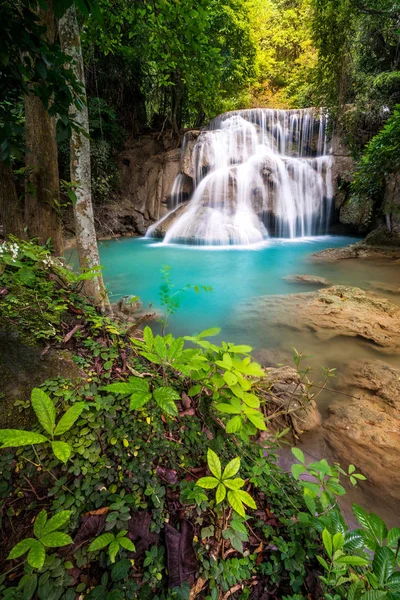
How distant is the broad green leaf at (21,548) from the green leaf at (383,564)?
3.81 ft

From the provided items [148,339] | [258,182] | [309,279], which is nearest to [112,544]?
[148,339]

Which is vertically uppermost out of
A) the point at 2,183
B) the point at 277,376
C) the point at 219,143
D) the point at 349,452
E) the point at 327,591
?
the point at 219,143

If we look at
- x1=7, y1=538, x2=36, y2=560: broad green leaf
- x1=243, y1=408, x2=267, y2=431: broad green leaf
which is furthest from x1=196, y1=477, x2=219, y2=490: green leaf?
x1=7, y1=538, x2=36, y2=560: broad green leaf

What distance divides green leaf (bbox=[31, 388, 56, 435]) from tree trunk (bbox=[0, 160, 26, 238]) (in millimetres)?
2356

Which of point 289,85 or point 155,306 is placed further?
point 289,85

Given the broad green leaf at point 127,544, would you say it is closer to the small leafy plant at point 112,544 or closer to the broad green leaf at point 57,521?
the small leafy plant at point 112,544

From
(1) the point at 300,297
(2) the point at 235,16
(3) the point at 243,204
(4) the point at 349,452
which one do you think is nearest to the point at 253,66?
(2) the point at 235,16

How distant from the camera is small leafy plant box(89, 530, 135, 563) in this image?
0.95m

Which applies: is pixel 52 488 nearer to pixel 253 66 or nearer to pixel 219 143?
pixel 219 143

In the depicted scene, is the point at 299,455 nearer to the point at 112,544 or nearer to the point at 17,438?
the point at 112,544

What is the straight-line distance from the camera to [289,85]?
20.0 meters

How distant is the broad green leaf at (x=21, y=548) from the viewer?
85cm

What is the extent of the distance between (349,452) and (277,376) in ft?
3.19

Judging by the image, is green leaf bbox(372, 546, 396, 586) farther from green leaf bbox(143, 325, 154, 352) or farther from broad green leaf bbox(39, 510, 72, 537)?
green leaf bbox(143, 325, 154, 352)
